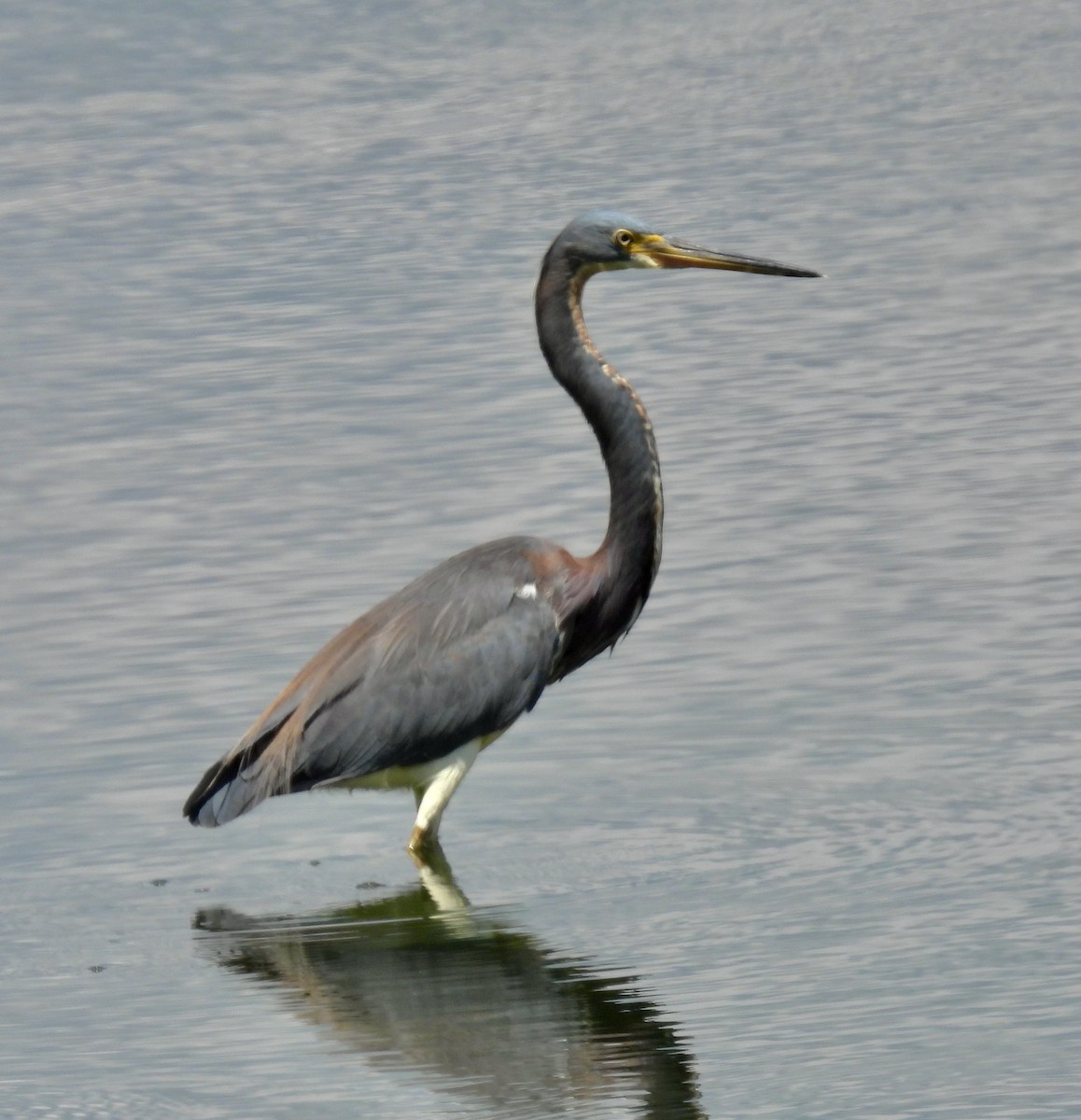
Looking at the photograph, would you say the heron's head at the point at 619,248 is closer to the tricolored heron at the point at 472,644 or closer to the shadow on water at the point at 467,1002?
the tricolored heron at the point at 472,644

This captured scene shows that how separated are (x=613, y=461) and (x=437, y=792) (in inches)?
51.6

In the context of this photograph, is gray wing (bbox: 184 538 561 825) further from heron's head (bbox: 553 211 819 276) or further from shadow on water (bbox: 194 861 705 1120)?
heron's head (bbox: 553 211 819 276)

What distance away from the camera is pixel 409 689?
26.6ft

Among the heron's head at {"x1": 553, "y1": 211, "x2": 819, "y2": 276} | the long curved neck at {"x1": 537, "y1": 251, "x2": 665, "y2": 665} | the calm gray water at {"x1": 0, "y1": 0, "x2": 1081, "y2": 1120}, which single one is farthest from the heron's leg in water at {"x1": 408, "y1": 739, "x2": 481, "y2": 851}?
the heron's head at {"x1": 553, "y1": 211, "x2": 819, "y2": 276}

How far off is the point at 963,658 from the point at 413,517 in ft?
9.74

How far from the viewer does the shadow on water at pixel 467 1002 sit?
5.92m

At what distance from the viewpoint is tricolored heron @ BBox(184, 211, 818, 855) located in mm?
7973

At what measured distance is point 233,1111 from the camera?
5.91 metres

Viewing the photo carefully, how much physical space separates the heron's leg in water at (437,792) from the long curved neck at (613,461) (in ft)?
2.16

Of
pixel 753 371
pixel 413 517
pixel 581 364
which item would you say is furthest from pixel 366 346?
pixel 581 364

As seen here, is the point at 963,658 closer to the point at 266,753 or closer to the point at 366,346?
the point at 266,753

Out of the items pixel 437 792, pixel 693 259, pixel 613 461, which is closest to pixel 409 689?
pixel 437 792

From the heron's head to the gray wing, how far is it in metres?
1.02

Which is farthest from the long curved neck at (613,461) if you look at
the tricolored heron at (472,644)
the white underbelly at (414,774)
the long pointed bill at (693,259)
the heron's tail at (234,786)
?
the heron's tail at (234,786)
